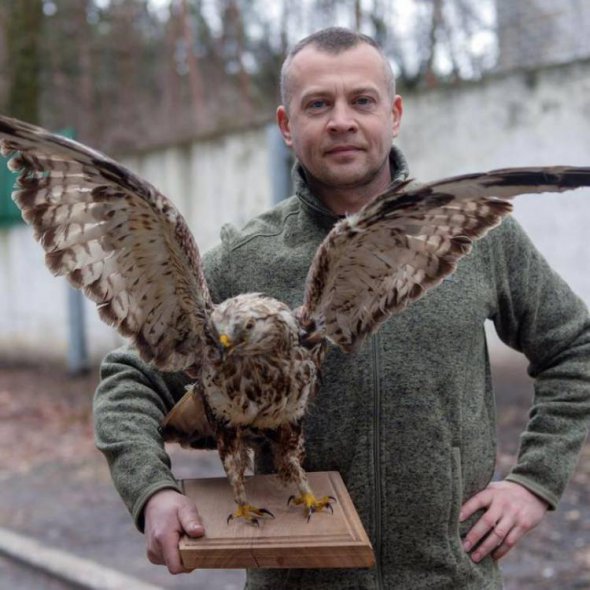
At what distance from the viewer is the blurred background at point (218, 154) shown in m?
6.31

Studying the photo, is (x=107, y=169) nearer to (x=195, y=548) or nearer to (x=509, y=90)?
(x=195, y=548)

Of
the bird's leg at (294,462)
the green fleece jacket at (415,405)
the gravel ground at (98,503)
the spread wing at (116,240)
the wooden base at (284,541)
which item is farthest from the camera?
the gravel ground at (98,503)

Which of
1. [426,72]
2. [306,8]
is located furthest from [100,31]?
[426,72]

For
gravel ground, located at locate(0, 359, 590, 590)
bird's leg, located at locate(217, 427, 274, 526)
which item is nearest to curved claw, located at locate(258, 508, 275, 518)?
bird's leg, located at locate(217, 427, 274, 526)

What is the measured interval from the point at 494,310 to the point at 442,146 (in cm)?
553


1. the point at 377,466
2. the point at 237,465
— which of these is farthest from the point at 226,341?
the point at 377,466

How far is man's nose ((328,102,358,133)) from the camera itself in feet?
7.91

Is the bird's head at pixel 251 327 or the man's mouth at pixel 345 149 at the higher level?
the man's mouth at pixel 345 149

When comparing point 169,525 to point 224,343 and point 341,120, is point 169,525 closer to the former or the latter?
point 224,343

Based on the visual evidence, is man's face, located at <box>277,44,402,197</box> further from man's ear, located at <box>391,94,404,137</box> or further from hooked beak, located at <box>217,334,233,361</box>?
hooked beak, located at <box>217,334,233,361</box>

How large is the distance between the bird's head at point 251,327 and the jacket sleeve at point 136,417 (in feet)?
1.27

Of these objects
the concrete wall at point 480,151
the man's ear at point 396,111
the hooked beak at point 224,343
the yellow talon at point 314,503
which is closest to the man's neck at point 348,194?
the man's ear at point 396,111

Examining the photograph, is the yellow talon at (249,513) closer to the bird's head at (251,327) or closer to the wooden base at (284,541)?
the wooden base at (284,541)

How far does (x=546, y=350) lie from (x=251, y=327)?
1.01 m
